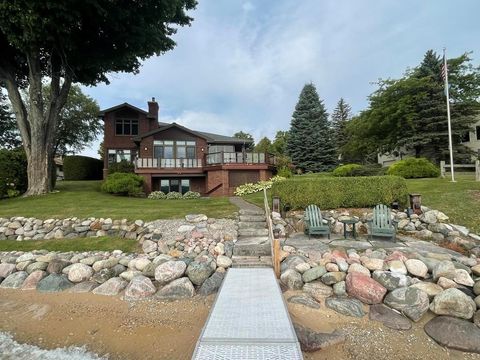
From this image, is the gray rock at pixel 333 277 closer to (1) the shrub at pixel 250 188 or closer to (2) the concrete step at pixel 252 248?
(2) the concrete step at pixel 252 248

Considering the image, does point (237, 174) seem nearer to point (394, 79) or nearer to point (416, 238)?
point (416, 238)

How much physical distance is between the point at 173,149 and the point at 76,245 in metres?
14.9

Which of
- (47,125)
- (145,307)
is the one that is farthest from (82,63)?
(145,307)

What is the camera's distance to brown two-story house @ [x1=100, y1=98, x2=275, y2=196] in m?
18.4

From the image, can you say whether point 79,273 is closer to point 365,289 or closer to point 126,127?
point 365,289

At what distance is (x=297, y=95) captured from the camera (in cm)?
3225

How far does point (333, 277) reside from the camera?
5289 mm

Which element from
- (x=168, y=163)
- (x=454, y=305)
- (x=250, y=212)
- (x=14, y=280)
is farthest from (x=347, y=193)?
(x=168, y=163)

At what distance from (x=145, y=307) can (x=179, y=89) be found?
54.4 ft

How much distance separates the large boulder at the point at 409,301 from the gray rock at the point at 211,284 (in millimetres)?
3208

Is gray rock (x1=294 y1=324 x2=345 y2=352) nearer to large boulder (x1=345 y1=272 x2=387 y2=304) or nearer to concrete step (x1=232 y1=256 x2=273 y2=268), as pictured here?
large boulder (x1=345 y1=272 x2=387 y2=304)

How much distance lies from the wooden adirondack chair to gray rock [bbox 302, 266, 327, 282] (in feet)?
9.41

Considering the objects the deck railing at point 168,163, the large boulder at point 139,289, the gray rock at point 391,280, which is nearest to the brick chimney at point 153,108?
the deck railing at point 168,163

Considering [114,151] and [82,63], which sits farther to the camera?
[114,151]
